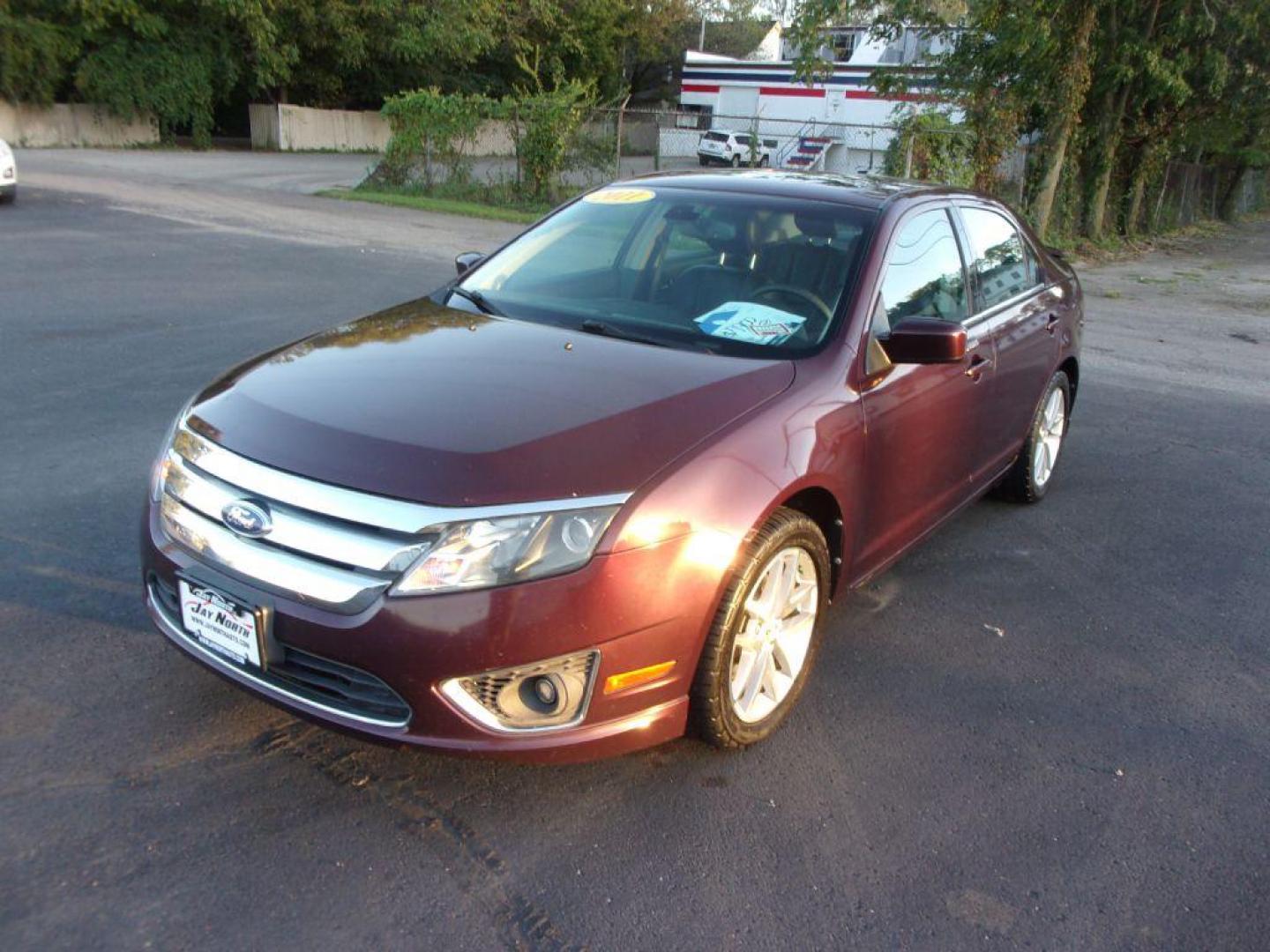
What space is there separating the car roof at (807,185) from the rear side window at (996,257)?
177 millimetres

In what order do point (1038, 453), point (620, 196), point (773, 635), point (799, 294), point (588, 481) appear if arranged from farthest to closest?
1. point (1038, 453)
2. point (620, 196)
3. point (799, 294)
4. point (773, 635)
5. point (588, 481)

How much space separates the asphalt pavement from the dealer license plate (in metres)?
0.40

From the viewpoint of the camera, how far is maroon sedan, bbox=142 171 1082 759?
8.68 feet

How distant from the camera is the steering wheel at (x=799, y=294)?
12.5 ft

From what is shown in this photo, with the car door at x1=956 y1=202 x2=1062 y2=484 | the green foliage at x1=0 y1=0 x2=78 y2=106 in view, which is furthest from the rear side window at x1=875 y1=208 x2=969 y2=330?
the green foliage at x1=0 y1=0 x2=78 y2=106

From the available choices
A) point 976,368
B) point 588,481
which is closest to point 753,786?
point 588,481

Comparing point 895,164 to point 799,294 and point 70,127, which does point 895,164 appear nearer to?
point 799,294

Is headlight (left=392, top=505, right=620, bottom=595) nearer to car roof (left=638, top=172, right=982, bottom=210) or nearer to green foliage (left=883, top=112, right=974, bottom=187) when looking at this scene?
car roof (left=638, top=172, right=982, bottom=210)

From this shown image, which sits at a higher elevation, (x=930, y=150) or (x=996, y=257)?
(x=930, y=150)

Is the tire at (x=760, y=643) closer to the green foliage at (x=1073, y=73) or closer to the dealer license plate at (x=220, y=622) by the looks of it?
the dealer license plate at (x=220, y=622)

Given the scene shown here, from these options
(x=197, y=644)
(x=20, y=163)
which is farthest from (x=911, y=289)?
(x=20, y=163)

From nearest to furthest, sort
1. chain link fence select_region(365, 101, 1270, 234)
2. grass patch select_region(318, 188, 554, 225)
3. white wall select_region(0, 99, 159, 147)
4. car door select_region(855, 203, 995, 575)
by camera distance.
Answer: car door select_region(855, 203, 995, 575)
chain link fence select_region(365, 101, 1270, 234)
grass patch select_region(318, 188, 554, 225)
white wall select_region(0, 99, 159, 147)

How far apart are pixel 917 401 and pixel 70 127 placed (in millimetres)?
39279

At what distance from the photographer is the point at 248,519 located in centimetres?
278
